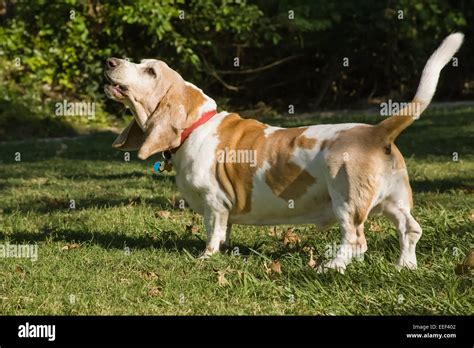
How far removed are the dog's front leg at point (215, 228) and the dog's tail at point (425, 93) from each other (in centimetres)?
123

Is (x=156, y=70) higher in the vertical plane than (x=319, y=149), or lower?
higher

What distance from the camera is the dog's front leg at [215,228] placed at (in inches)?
221

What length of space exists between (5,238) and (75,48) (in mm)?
→ 10047

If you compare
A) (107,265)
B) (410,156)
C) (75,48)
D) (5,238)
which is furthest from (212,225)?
(75,48)

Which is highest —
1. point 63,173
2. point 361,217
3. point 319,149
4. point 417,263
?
point 319,149

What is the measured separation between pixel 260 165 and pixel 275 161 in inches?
4.4

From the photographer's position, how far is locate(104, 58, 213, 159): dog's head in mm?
5602

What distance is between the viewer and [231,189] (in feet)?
18.2

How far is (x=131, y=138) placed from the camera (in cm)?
612

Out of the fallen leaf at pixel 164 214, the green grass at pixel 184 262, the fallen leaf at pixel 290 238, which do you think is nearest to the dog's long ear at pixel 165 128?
the green grass at pixel 184 262

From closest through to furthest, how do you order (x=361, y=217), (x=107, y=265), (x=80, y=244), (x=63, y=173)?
(x=361, y=217)
(x=107, y=265)
(x=80, y=244)
(x=63, y=173)

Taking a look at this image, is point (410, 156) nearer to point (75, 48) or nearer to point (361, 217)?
point (361, 217)

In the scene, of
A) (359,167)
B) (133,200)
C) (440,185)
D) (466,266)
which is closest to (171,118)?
(359,167)

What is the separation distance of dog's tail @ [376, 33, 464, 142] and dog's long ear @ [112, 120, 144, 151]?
1.85 m
